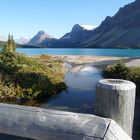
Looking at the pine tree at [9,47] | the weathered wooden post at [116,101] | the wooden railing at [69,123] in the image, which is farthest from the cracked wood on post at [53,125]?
the pine tree at [9,47]

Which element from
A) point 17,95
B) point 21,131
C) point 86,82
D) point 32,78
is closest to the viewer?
point 21,131

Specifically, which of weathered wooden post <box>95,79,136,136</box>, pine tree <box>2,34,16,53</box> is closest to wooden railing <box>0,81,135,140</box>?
weathered wooden post <box>95,79,136,136</box>

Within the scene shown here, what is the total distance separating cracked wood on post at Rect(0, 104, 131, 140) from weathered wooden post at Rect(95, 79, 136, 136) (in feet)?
0.57

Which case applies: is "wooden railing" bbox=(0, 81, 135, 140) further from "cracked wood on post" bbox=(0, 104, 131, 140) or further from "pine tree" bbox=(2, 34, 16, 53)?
"pine tree" bbox=(2, 34, 16, 53)

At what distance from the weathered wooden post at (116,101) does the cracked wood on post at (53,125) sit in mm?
173

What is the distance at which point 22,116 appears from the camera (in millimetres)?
4586

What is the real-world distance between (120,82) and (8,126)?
172 cm

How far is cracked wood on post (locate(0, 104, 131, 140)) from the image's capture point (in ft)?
13.7

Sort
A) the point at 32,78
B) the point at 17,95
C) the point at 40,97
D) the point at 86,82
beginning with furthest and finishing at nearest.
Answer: the point at 86,82 → the point at 32,78 → the point at 40,97 → the point at 17,95

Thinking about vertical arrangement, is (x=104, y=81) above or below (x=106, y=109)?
above

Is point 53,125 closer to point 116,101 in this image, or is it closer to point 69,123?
point 69,123

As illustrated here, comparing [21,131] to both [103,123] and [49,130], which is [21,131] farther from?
[103,123]

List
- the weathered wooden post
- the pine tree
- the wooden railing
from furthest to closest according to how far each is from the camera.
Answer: the pine tree
the weathered wooden post
the wooden railing

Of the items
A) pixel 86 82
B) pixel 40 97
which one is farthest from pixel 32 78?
pixel 86 82
